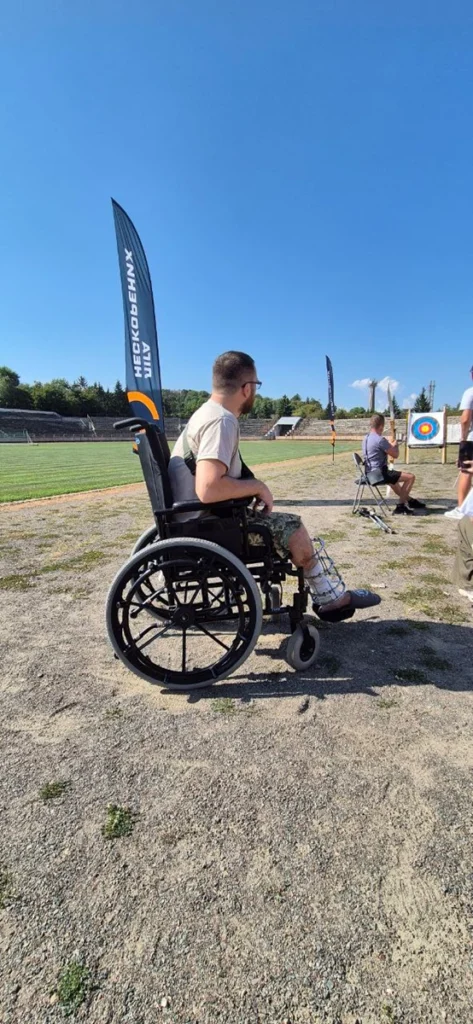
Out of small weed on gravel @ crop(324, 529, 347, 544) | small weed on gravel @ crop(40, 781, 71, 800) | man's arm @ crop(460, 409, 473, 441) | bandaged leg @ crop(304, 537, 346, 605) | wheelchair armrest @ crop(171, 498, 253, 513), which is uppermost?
man's arm @ crop(460, 409, 473, 441)

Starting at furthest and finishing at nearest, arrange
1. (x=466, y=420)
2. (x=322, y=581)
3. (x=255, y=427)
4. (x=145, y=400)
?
(x=255, y=427), (x=145, y=400), (x=466, y=420), (x=322, y=581)

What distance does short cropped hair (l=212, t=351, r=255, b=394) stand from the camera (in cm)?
247

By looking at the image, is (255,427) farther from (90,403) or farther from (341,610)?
(341,610)

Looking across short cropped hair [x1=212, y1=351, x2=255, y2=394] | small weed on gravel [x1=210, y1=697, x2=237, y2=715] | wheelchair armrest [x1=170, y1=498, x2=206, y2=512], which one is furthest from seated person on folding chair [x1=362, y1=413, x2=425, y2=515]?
small weed on gravel [x1=210, y1=697, x2=237, y2=715]

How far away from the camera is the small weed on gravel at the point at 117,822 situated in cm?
155

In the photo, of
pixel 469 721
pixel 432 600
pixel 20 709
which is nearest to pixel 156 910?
pixel 20 709

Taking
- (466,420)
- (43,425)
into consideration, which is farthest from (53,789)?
(43,425)

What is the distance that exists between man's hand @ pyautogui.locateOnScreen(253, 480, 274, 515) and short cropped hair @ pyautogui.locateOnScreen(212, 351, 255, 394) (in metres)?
0.53

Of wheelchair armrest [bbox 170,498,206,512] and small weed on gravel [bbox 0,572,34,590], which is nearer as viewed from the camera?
wheelchair armrest [bbox 170,498,206,512]

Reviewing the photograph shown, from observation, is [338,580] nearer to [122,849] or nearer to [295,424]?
[122,849]

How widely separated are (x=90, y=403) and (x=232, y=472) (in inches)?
4101

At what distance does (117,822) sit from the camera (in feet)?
5.23

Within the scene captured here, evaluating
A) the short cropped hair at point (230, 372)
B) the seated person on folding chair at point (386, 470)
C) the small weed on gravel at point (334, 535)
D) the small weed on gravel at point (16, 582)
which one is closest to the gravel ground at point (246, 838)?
the small weed on gravel at point (16, 582)

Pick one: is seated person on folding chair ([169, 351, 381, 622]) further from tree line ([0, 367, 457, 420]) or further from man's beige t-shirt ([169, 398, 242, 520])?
tree line ([0, 367, 457, 420])
